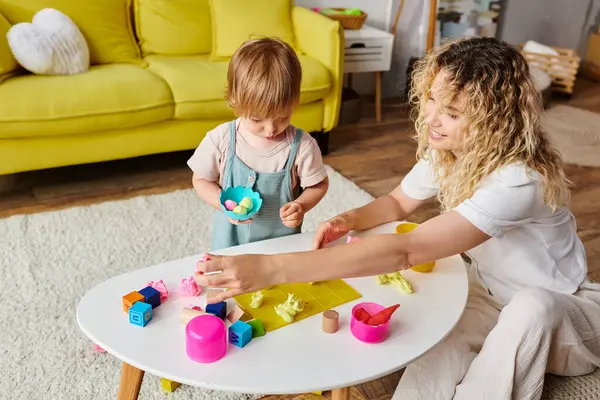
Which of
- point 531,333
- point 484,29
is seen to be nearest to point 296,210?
point 531,333

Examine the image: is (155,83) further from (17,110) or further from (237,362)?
(237,362)

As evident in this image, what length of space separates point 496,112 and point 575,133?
2653 mm

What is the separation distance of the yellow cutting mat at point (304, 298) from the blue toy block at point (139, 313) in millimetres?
182

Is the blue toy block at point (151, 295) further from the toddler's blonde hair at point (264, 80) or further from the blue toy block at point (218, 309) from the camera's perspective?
the toddler's blonde hair at point (264, 80)

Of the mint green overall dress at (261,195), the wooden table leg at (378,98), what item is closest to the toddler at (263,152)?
the mint green overall dress at (261,195)

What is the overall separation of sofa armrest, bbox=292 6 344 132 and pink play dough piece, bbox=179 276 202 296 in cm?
183

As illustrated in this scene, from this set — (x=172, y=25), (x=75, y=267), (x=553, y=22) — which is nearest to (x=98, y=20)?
(x=172, y=25)

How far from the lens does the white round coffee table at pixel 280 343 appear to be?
100cm

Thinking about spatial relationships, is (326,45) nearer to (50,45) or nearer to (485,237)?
(50,45)

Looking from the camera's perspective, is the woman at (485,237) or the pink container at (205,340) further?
the woman at (485,237)

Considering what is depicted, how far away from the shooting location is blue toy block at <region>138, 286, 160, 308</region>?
1131 millimetres

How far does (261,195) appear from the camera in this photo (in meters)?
1.49

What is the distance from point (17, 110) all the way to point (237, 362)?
164cm

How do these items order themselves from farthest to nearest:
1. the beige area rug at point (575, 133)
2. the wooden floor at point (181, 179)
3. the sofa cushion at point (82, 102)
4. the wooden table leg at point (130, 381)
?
the beige area rug at point (575, 133), the wooden floor at point (181, 179), the sofa cushion at point (82, 102), the wooden table leg at point (130, 381)
